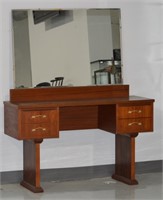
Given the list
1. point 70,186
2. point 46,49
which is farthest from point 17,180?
point 46,49

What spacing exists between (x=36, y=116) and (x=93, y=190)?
0.91 meters

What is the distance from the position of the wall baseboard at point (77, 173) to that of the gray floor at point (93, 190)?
0.08 m

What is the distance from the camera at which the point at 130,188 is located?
18.9ft

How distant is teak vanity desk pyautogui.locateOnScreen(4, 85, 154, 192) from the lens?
17.7 ft

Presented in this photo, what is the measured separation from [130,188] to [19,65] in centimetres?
154

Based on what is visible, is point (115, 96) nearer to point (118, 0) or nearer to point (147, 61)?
point (147, 61)

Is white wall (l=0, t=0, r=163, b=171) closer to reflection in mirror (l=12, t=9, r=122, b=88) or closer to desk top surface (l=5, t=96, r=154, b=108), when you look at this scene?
reflection in mirror (l=12, t=9, r=122, b=88)

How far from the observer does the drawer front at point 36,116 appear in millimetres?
5340

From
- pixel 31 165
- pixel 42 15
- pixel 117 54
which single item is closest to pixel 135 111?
pixel 117 54

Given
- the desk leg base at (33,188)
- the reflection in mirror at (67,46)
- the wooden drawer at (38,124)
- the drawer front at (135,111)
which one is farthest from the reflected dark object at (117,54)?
the desk leg base at (33,188)

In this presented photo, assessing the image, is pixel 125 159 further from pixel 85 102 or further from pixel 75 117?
pixel 85 102

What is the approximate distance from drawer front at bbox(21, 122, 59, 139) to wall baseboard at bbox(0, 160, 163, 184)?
0.71 meters

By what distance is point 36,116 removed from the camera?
5.38m

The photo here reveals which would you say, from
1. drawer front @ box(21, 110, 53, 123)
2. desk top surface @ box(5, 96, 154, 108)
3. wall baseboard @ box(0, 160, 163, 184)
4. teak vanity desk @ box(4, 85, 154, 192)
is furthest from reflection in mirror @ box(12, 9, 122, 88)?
wall baseboard @ box(0, 160, 163, 184)
